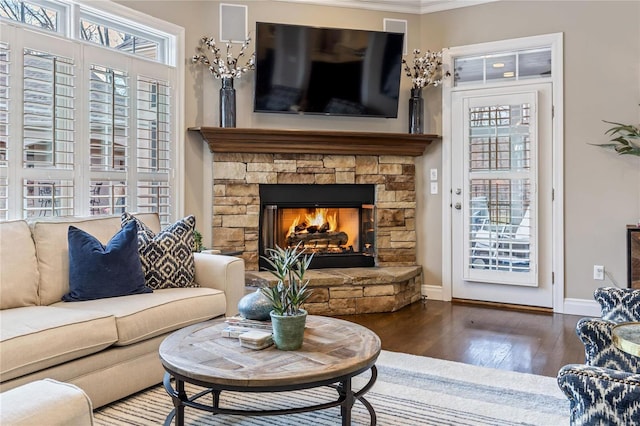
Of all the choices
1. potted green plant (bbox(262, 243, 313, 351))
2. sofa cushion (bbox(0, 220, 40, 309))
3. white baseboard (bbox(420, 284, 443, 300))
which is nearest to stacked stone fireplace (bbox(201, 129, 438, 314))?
white baseboard (bbox(420, 284, 443, 300))

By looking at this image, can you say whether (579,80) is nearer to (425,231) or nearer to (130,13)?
(425,231)

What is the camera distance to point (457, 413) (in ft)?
7.91

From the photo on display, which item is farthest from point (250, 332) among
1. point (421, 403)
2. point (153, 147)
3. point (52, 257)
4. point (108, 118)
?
point (153, 147)

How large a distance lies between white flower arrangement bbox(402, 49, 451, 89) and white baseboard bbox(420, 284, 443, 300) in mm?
2009

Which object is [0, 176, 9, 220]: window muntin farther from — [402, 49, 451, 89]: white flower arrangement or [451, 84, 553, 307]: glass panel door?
[451, 84, 553, 307]: glass panel door

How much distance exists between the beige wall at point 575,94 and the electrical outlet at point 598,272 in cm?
4

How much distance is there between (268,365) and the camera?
1.86 meters

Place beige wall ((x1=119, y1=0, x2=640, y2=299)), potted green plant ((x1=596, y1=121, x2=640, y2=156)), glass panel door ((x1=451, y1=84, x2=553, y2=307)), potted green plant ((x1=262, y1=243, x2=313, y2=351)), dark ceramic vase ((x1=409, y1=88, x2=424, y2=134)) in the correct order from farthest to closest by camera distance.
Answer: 1. dark ceramic vase ((x1=409, y1=88, x2=424, y2=134))
2. glass panel door ((x1=451, y1=84, x2=553, y2=307))
3. beige wall ((x1=119, y1=0, x2=640, y2=299))
4. potted green plant ((x1=596, y1=121, x2=640, y2=156))
5. potted green plant ((x1=262, y1=243, x2=313, y2=351))

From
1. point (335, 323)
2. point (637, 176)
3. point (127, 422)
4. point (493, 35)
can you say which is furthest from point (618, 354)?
point (493, 35)

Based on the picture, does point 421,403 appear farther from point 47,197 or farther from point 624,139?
point 624,139

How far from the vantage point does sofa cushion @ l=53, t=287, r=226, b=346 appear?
253cm

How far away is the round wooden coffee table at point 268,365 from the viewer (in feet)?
5.78

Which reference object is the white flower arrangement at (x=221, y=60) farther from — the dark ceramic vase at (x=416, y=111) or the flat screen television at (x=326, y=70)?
the dark ceramic vase at (x=416, y=111)

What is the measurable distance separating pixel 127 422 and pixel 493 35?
14.6 ft
